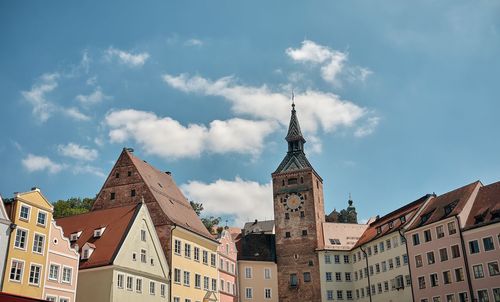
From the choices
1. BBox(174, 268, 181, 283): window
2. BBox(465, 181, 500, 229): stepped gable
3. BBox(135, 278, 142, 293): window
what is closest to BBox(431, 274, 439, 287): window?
BBox(465, 181, 500, 229): stepped gable

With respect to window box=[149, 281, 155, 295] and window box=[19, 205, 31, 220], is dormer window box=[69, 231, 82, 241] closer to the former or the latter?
window box=[149, 281, 155, 295]

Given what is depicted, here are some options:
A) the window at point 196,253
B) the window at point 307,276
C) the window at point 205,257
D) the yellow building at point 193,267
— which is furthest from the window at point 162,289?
the window at point 307,276

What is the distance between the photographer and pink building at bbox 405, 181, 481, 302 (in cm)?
6138

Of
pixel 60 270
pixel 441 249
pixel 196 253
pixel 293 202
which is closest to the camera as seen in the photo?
pixel 60 270

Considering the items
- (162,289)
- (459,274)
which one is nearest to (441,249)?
(459,274)

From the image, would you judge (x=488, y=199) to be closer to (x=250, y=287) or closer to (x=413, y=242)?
(x=413, y=242)

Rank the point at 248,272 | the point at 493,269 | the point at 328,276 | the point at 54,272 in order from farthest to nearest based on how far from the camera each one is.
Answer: the point at 328,276 → the point at 248,272 → the point at 493,269 → the point at 54,272

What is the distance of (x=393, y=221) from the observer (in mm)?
78312

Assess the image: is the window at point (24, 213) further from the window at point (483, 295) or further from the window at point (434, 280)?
the window at point (434, 280)

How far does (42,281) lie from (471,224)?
44448 millimetres

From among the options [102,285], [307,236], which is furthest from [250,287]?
[102,285]

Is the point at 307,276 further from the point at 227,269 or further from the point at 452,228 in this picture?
the point at 452,228

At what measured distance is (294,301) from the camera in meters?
87.8

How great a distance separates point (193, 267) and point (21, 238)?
78.0 feet
